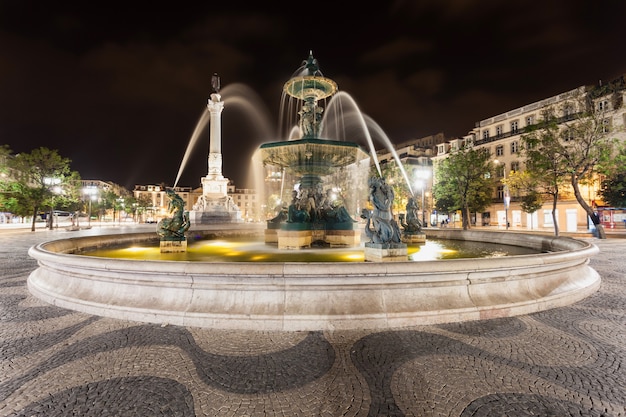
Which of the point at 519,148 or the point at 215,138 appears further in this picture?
the point at 215,138

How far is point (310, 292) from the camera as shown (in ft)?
16.2

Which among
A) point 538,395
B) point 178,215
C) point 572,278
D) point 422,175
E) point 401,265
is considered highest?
point 422,175

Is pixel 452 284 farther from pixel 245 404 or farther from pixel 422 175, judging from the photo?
pixel 422 175

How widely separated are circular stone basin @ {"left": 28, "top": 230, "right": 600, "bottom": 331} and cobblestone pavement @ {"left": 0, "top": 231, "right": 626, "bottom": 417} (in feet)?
0.71

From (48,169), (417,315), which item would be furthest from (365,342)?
(48,169)

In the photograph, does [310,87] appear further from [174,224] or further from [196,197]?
[196,197]

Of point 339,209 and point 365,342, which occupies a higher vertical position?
point 339,209

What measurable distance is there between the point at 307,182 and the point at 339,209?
5.85ft

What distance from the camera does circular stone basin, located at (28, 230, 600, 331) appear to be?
484 centimetres

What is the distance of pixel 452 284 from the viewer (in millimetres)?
5262

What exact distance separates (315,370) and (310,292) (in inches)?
58.2

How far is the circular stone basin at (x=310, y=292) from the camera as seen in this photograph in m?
4.84

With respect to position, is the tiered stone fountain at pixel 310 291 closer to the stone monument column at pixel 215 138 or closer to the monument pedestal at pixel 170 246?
the monument pedestal at pixel 170 246

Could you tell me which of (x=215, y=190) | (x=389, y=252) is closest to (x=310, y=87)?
(x=389, y=252)
